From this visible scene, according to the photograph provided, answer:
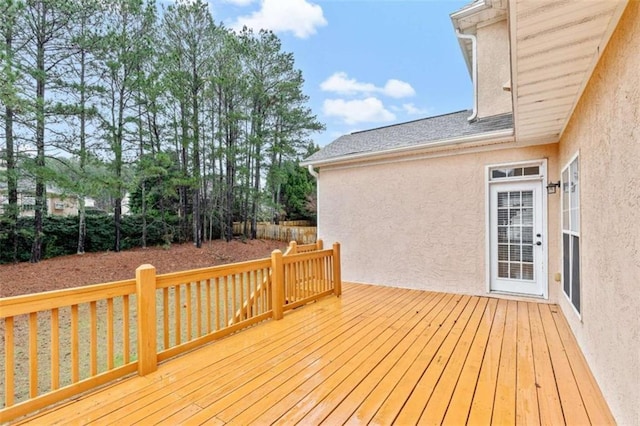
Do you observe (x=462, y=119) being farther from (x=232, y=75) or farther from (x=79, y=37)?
(x=79, y=37)

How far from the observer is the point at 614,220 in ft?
6.46

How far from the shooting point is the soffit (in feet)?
5.61

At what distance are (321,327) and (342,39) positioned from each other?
32.0 ft

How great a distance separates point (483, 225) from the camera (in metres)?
5.10

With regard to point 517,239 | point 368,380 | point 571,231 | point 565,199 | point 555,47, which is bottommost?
point 368,380

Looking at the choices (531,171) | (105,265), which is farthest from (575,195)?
(105,265)

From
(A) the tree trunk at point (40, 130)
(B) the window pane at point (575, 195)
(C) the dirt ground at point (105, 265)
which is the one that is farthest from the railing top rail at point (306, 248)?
(A) the tree trunk at point (40, 130)

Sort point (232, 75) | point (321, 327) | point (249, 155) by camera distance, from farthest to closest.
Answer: point (249, 155), point (232, 75), point (321, 327)

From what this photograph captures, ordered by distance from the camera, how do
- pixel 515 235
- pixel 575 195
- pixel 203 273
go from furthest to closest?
pixel 515 235 < pixel 575 195 < pixel 203 273

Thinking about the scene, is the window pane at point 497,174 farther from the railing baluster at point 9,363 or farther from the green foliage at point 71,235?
the green foliage at point 71,235

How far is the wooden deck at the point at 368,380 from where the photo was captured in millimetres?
2045

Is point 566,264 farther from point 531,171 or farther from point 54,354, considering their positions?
point 54,354

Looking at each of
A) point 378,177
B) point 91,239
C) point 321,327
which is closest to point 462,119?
point 378,177

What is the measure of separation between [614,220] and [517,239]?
3229 millimetres
